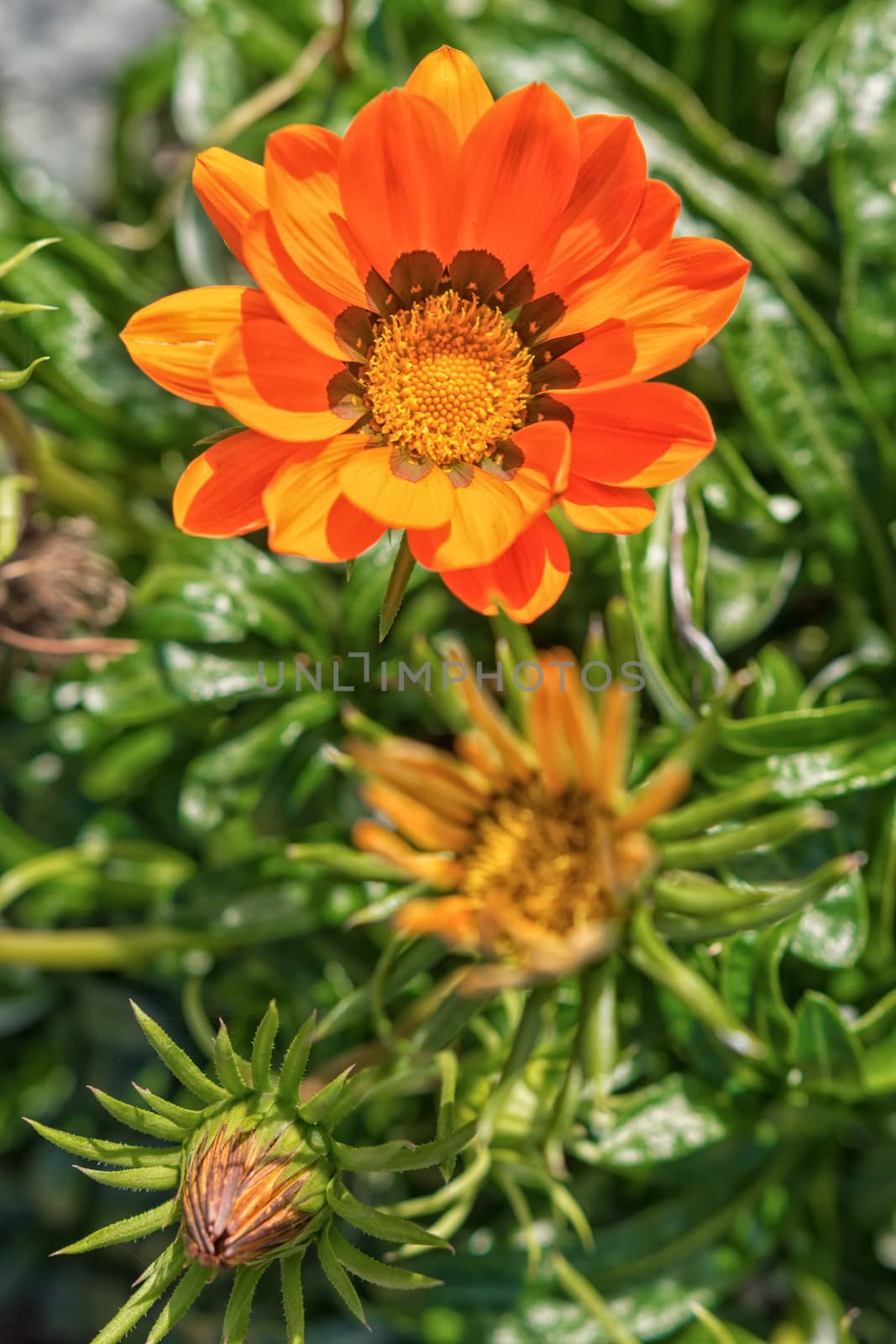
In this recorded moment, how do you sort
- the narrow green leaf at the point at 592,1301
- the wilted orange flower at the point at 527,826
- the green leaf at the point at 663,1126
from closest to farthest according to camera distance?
the wilted orange flower at the point at 527,826
the narrow green leaf at the point at 592,1301
the green leaf at the point at 663,1126

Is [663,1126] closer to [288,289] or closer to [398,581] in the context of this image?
[398,581]

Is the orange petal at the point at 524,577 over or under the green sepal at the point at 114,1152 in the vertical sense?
over

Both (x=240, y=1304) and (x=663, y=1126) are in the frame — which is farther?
(x=663, y=1126)

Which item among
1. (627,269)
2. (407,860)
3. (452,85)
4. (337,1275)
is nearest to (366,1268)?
(337,1275)

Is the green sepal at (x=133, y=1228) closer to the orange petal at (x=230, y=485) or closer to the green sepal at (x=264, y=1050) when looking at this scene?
the green sepal at (x=264, y=1050)

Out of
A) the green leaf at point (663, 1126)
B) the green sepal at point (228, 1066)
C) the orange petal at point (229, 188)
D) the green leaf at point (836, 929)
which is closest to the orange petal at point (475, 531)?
the orange petal at point (229, 188)

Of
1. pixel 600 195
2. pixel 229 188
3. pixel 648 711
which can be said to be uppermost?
pixel 600 195

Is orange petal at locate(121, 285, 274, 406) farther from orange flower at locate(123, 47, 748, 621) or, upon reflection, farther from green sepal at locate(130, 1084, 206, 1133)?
green sepal at locate(130, 1084, 206, 1133)
